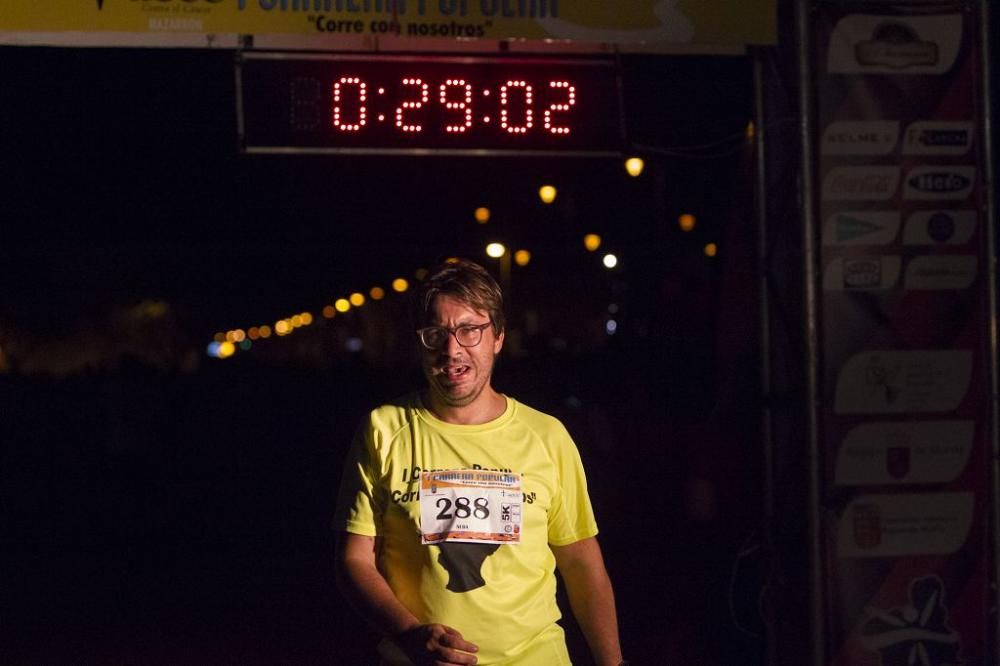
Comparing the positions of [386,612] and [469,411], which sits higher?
[469,411]

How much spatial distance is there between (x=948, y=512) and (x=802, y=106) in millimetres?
2106

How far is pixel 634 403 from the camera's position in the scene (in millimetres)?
19906

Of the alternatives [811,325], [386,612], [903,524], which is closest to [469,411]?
[386,612]

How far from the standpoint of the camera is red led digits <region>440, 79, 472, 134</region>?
263 inches

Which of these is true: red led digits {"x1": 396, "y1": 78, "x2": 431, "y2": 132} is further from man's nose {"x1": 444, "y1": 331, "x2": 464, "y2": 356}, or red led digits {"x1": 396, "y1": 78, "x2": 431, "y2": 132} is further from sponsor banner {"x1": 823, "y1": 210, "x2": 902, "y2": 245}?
man's nose {"x1": 444, "y1": 331, "x2": 464, "y2": 356}

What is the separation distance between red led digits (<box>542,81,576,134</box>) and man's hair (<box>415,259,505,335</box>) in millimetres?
2781

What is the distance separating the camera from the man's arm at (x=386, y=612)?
11.8 feet

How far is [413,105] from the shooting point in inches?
262

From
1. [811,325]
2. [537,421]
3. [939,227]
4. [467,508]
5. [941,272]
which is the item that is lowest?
[467,508]

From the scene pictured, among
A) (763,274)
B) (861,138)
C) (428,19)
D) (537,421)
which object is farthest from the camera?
(763,274)

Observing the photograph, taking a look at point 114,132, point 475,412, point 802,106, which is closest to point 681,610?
point 802,106

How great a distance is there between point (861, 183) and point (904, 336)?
2.53 feet

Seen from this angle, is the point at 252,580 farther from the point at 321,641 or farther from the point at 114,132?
the point at 114,132

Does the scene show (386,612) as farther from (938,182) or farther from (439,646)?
(938,182)
